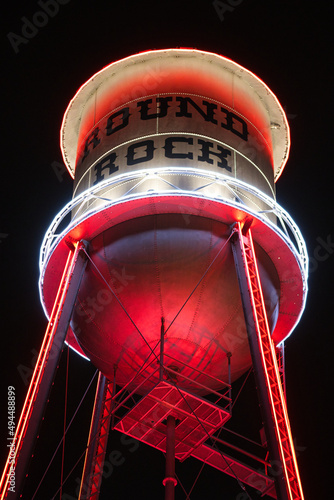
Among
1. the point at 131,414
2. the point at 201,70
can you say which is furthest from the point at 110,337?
the point at 201,70

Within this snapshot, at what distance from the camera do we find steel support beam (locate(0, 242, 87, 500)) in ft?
35.3

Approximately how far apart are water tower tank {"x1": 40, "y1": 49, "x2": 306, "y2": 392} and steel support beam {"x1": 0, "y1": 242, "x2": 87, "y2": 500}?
0.47m

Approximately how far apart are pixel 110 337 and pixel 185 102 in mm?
5382

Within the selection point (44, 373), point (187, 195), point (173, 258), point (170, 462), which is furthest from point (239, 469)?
point (187, 195)

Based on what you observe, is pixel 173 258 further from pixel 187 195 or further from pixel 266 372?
pixel 266 372

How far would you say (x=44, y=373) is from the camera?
1205 centimetres

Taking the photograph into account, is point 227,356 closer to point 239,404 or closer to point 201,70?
point 201,70

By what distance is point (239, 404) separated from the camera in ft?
83.5

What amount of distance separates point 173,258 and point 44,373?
3269 mm

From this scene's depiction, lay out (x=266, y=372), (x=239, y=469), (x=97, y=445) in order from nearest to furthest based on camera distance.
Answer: (x=266, y=372) < (x=239, y=469) < (x=97, y=445)

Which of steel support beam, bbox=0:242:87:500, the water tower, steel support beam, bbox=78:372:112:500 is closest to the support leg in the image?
the water tower

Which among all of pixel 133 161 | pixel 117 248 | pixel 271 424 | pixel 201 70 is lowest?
pixel 271 424

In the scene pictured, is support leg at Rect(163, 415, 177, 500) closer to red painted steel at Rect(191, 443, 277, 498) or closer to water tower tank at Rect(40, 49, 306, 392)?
water tower tank at Rect(40, 49, 306, 392)

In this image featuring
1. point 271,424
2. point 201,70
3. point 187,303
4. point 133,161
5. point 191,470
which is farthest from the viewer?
point 191,470
